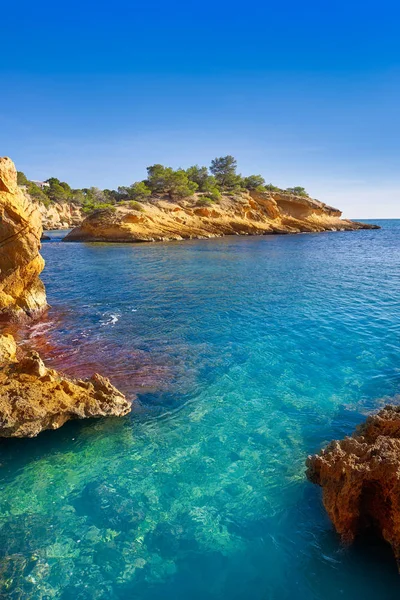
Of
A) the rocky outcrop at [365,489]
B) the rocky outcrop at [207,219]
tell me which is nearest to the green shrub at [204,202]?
the rocky outcrop at [207,219]

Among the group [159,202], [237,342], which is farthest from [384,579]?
[159,202]

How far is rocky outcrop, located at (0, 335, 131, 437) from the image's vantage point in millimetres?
7715

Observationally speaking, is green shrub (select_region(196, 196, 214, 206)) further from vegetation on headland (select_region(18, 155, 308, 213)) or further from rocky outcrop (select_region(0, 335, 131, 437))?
rocky outcrop (select_region(0, 335, 131, 437))

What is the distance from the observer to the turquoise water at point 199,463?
530 centimetres

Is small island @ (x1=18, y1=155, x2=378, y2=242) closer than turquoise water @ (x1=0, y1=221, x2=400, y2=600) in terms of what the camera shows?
No

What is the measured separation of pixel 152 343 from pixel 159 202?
56562 millimetres

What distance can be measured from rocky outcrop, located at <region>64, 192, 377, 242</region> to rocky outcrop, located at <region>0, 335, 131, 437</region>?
164ft

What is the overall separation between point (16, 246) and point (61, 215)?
90667 mm

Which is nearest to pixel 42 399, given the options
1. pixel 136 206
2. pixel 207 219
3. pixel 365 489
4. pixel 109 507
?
pixel 109 507

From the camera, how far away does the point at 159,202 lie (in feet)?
219

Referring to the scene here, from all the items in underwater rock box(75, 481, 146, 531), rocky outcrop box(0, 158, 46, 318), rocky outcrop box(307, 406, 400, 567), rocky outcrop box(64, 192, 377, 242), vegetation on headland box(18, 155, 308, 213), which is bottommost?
underwater rock box(75, 481, 146, 531)

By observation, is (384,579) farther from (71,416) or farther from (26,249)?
(26,249)

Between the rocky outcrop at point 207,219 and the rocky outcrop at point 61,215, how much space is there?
33.5m

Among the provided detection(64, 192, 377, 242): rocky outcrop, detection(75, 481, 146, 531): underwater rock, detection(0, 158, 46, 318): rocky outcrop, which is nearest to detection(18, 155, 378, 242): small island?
detection(64, 192, 377, 242): rocky outcrop
